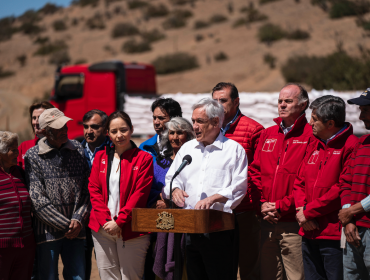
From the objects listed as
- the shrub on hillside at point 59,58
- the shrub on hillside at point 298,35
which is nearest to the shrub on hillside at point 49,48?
the shrub on hillside at point 59,58

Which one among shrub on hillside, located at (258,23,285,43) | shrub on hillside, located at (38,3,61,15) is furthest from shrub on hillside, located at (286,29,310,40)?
shrub on hillside, located at (38,3,61,15)

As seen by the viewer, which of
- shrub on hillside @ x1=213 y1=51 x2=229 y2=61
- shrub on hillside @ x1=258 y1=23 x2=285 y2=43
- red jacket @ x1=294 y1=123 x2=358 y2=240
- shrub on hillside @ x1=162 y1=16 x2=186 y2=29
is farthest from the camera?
shrub on hillside @ x1=162 y1=16 x2=186 y2=29

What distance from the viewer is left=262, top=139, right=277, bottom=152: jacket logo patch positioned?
3801 mm

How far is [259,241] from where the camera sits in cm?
418

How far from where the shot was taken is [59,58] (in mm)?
35812

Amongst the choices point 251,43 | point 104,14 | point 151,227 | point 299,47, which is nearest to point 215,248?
point 151,227

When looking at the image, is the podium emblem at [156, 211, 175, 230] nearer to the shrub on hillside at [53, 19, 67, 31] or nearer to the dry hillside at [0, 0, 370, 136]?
the dry hillside at [0, 0, 370, 136]

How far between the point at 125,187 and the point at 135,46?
33.8 metres

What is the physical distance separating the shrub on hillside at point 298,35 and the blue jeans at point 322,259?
92.6ft

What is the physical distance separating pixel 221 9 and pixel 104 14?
548 inches

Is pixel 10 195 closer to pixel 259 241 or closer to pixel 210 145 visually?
pixel 210 145

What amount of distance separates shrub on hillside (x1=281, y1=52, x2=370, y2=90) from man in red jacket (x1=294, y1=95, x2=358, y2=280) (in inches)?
558

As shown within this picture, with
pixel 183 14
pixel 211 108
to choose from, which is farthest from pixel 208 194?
pixel 183 14

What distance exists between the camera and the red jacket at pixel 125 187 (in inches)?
139
